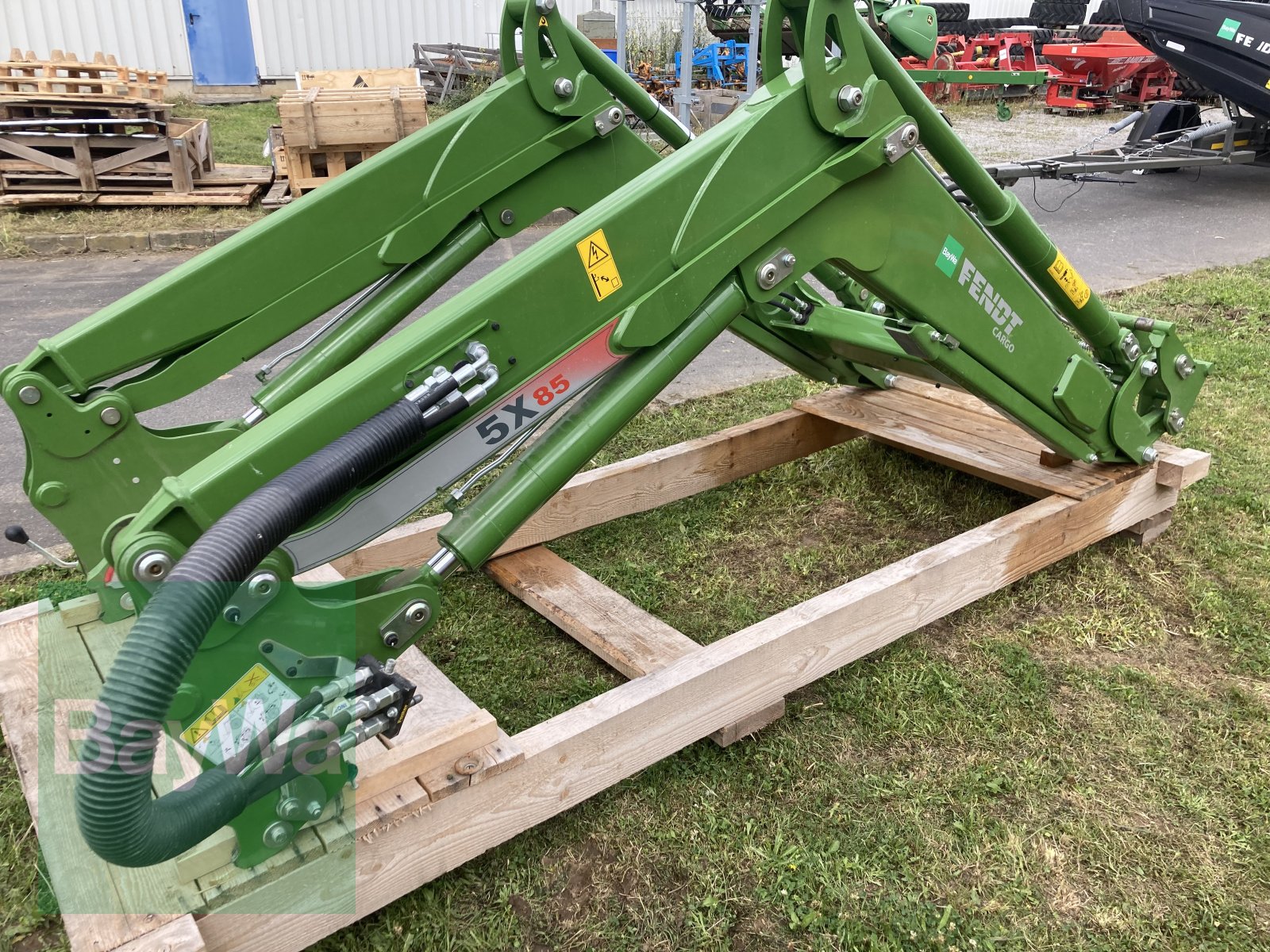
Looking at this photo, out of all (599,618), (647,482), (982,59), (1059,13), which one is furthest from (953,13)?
(599,618)

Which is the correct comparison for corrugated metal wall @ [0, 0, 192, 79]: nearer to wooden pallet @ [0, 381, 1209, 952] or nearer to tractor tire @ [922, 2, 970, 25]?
tractor tire @ [922, 2, 970, 25]

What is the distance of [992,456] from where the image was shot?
3.76 m

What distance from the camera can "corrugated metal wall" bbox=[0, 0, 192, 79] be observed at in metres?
14.0

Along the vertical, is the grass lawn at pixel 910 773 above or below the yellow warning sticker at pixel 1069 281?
below

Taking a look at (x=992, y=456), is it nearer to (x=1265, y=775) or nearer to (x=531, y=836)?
(x=1265, y=775)

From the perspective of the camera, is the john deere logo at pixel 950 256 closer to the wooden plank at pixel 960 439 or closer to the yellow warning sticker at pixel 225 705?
the wooden plank at pixel 960 439

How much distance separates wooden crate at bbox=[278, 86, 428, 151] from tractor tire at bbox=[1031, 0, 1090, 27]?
1917 cm

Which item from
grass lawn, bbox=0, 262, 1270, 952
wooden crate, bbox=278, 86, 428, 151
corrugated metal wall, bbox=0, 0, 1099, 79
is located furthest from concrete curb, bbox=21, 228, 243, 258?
corrugated metal wall, bbox=0, 0, 1099, 79

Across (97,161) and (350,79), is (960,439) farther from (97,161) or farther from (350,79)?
(350,79)

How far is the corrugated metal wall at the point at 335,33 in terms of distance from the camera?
1559 cm

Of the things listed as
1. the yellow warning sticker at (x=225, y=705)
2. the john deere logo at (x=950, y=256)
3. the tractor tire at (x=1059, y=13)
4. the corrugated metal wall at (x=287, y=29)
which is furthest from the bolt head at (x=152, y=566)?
the tractor tire at (x=1059, y=13)

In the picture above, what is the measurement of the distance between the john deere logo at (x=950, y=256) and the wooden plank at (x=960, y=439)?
47.1 inches

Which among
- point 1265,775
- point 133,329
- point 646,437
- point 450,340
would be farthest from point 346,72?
point 1265,775

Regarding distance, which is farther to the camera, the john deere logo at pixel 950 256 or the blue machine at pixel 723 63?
the blue machine at pixel 723 63
